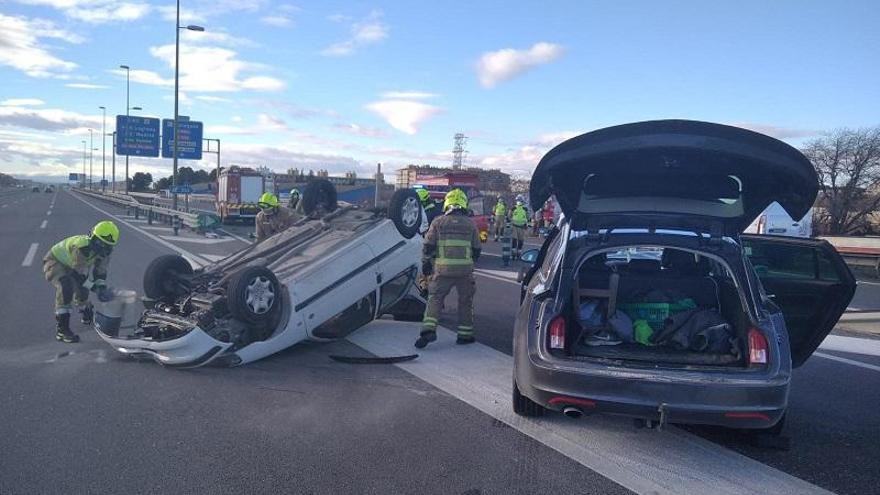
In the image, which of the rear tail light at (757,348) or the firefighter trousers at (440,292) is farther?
the firefighter trousers at (440,292)

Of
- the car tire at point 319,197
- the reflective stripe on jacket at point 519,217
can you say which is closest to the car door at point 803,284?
the car tire at point 319,197

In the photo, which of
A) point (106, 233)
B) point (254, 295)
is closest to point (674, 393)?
point (254, 295)

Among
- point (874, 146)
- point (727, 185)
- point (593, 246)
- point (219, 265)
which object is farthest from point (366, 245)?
point (874, 146)

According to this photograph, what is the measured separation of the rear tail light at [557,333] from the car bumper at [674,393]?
19 centimetres

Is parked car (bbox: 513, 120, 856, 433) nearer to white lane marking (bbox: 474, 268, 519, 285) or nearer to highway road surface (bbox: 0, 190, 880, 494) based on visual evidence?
highway road surface (bbox: 0, 190, 880, 494)

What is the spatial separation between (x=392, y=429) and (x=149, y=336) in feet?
8.84

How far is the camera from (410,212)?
24.0 ft

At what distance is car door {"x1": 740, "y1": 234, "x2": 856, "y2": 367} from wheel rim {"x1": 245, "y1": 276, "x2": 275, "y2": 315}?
3.99 metres

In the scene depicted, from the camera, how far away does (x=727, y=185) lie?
4.43 metres

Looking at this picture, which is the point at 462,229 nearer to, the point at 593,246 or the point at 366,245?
the point at 366,245

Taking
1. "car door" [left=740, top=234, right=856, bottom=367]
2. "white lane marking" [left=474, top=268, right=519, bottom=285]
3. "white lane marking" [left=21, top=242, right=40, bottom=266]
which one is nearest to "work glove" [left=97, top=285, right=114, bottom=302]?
"car door" [left=740, top=234, right=856, bottom=367]

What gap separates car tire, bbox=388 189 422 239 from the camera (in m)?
7.11

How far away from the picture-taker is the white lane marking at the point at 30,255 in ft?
43.4

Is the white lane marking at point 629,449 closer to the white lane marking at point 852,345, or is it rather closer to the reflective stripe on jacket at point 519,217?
the white lane marking at point 852,345
